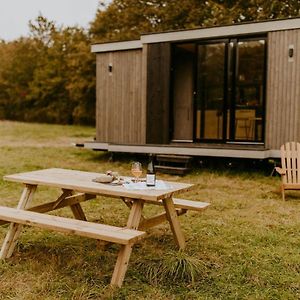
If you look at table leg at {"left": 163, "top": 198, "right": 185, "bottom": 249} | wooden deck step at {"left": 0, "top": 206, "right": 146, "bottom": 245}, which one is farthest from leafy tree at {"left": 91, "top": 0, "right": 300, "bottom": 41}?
wooden deck step at {"left": 0, "top": 206, "right": 146, "bottom": 245}

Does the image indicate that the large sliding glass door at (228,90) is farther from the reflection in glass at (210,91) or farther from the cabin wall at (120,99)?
the cabin wall at (120,99)

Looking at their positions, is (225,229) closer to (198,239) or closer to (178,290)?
(198,239)

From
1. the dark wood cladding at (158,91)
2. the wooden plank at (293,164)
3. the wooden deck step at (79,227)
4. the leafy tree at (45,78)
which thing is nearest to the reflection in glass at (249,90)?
the dark wood cladding at (158,91)

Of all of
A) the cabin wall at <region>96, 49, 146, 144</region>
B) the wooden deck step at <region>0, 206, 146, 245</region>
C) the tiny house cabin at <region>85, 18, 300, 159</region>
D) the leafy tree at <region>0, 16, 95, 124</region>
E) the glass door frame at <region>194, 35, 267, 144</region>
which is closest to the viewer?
the wooden deck step at <region>0, 206, 146, 245</region>

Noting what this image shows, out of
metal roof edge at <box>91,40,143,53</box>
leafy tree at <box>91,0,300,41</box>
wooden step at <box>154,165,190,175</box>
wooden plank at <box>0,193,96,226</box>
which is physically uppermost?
leafy tree at <box>91,0,300,41</box>

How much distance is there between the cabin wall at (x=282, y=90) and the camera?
26.1ft

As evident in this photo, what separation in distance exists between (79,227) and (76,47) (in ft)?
67.0

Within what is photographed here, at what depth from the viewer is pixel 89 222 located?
359cm

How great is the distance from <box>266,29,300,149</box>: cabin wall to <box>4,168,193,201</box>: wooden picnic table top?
15.3 ft

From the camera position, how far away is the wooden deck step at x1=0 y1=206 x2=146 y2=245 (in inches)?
122

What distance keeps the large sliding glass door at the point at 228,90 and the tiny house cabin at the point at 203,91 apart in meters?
0.02

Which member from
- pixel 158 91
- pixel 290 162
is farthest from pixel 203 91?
pixel 290 162

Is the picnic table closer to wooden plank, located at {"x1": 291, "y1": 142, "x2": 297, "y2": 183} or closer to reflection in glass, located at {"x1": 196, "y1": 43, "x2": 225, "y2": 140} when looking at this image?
wooden plank, located at {"x1": 291, "y1": 142, "x2": 297, "y2": 183}

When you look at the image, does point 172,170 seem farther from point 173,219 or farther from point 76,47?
point 76,47
